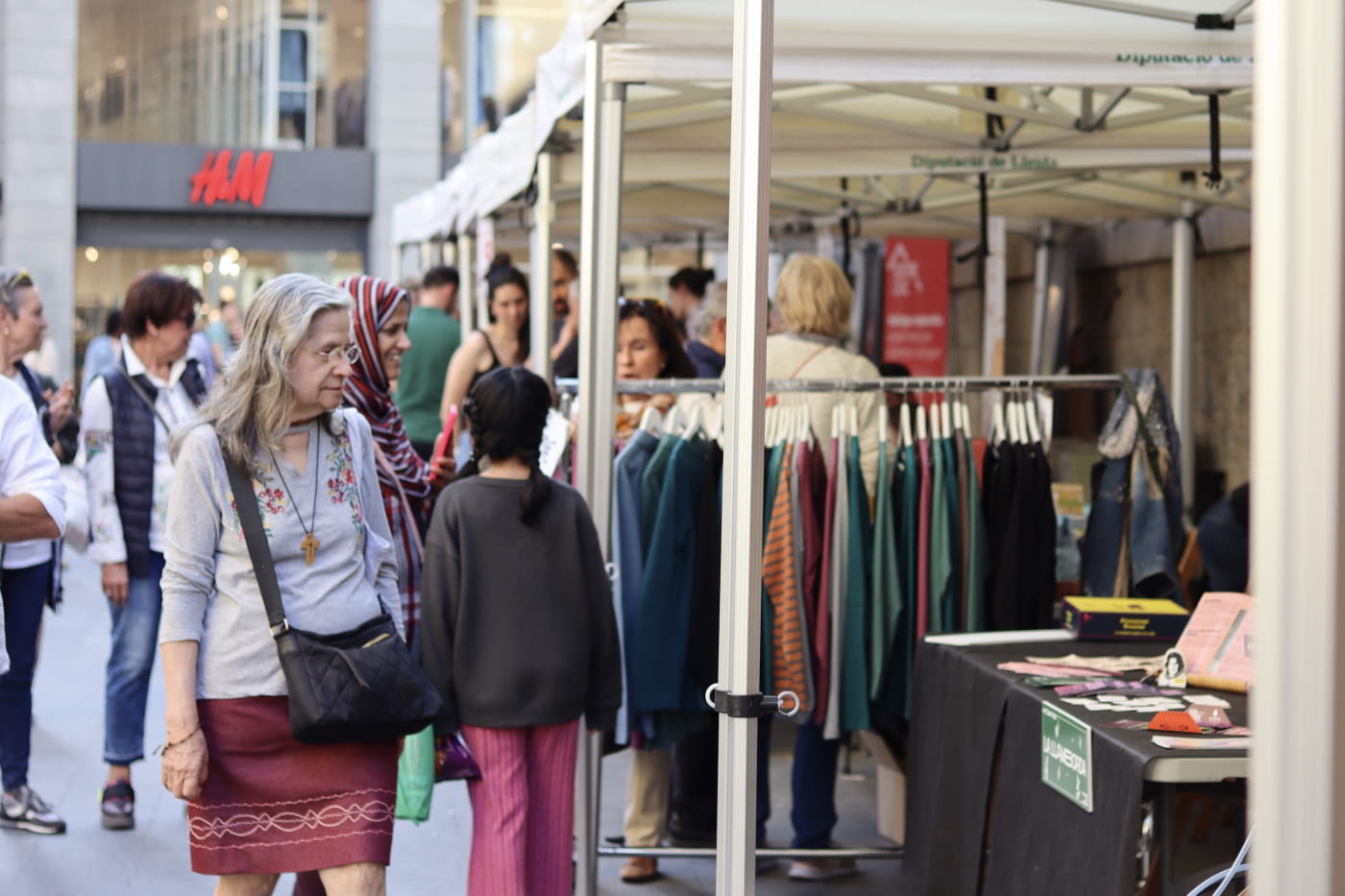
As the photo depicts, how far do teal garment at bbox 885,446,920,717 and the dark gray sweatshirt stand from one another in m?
1.39

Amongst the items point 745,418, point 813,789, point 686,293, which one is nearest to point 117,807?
point 813,789

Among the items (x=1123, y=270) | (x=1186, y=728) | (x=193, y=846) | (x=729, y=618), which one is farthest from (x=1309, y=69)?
(x=1123, y=270)

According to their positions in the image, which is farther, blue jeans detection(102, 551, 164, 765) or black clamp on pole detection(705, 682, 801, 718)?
blue jeans detection(102, 551, 164, 765)

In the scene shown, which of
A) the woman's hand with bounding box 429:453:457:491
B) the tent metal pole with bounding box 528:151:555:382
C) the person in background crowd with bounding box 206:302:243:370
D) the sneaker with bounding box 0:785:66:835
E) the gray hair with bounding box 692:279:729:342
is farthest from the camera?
the person in background crowd with bounding box 206:302:243:370

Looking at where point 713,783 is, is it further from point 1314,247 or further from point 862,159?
point 1314,247

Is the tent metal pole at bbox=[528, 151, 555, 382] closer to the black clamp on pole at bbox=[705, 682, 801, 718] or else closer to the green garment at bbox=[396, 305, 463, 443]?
the green garment at bbox=[396, 305, 463, 443]

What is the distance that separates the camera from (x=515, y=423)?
3828 millimetres

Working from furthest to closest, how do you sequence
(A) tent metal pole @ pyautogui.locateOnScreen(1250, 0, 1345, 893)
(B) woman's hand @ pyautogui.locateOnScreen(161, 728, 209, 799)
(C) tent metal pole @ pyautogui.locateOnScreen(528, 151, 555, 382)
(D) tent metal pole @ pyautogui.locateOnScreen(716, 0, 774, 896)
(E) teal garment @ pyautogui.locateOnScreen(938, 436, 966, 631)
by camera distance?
1. (C) tent metal pole @ pyautogui.locateOnScreen(528, 151, 555, 382)
2. (E) teal garment @ pyautogui.locateOnScreen(938, 436, 966, 631)
3. (B) woman's hand @ pyautogui.locateOnScreen(161, 728, 209, 799)
4. (D) tent metal pole @ pyautogui.locateOnScreen(716, 0, 774, 896)
5. (A) tent metal pole @ pyautogui.locateOnScreen(1250, 0, 1345, 893)

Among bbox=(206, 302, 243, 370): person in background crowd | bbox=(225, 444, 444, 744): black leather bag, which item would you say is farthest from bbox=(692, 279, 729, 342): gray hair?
bbox=(206, 302, 243, 370): person in background crowd

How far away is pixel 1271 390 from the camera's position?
4.38 ft

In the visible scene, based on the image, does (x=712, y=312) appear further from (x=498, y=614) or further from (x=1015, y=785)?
(x=1015, y=785)

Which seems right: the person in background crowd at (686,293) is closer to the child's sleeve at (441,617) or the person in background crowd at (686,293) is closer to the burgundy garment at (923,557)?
the burgundy garment at (923,557)

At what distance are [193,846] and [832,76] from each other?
262 centimetres

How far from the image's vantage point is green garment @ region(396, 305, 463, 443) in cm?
789
